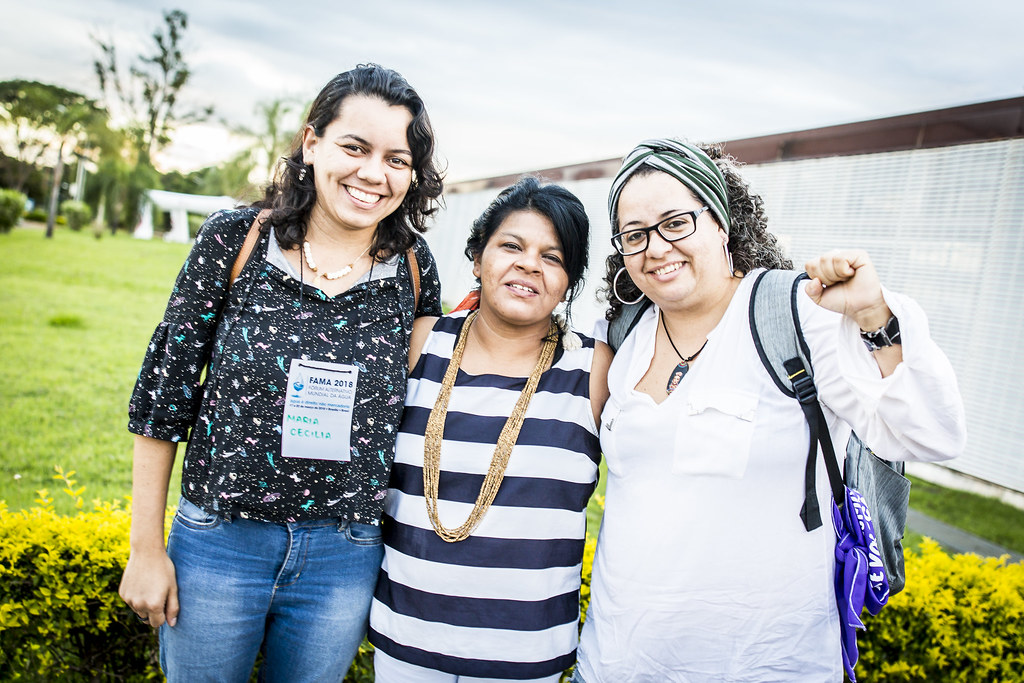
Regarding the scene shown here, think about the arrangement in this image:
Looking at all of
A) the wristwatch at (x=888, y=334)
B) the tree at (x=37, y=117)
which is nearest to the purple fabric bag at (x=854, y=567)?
the wristwatch at (x=888, y=334)

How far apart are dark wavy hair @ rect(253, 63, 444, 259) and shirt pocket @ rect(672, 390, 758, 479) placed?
43.9 inches

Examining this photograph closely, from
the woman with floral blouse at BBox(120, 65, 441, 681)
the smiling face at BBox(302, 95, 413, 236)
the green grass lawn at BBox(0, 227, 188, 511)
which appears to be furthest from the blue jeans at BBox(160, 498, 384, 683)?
the green grass lawn at BBox(0, 227, 188, 511)

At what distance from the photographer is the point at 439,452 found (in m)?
2.03

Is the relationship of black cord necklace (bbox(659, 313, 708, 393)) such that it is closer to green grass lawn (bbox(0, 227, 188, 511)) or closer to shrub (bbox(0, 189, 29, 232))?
green grass lawn (bbox(0, 227, 188, 511))

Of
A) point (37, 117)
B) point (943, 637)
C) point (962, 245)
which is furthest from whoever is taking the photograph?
point (37, 117)

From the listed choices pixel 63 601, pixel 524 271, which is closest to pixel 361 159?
pixel 524 271

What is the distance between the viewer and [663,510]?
1.79 metres

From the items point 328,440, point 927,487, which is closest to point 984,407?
point 927,487

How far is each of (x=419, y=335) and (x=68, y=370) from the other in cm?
715

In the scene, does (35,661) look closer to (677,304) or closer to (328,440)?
(328,440)

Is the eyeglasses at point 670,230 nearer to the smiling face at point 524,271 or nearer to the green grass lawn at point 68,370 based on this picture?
the smiling face at point 524,271

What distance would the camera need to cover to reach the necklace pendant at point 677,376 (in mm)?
1882

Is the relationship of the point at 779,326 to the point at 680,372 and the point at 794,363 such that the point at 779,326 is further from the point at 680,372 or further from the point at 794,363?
the point at 680,372

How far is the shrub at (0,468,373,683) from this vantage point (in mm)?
2381
